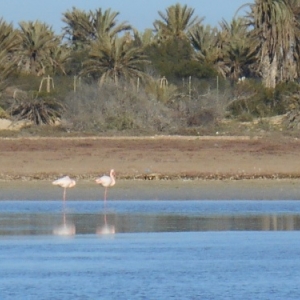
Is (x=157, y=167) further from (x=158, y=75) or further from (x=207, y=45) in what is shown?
(x=207, y=45)

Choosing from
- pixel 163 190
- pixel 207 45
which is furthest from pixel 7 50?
pixel 163 190

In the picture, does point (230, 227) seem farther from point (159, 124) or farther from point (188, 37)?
point (188, 37)

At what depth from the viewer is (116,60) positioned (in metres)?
41.9

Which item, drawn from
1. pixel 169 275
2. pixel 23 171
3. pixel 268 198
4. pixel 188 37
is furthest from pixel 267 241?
pixel 188 37

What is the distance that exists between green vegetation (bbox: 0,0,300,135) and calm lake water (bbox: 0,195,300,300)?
13.8 meters

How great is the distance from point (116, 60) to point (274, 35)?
7.14 meters

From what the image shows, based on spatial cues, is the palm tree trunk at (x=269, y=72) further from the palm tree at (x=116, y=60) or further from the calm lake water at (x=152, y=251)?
the calm lake water at (x=152, y=251)

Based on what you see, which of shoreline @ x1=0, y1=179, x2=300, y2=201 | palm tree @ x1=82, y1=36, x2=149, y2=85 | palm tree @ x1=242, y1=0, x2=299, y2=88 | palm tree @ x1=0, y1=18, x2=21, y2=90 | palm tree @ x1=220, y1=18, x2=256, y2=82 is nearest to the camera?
shoreline @ x1=0, y1=179, x2=300, y2=201

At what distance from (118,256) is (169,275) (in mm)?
1545

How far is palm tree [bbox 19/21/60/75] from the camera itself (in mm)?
50688

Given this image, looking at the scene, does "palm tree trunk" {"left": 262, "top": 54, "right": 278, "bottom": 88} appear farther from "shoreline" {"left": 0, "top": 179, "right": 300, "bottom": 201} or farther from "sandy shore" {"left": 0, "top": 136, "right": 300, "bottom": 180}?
"shoreline" {"left": 0, "top": 179, "right": 300, "bottom": 201}

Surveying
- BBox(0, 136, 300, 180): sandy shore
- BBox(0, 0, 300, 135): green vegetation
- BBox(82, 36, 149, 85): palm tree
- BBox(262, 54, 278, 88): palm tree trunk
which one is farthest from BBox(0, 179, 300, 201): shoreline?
BBox(262, 54, 278, 88): palm tree trunk

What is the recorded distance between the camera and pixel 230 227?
15.8m

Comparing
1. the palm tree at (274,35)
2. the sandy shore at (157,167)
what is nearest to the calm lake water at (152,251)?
the sandy shore at (157,167)
